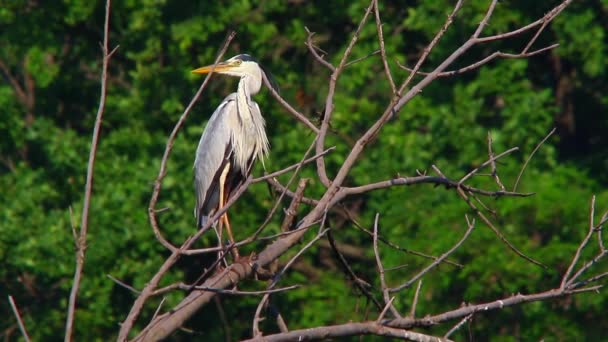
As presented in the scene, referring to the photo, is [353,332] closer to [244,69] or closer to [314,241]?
[314,241]

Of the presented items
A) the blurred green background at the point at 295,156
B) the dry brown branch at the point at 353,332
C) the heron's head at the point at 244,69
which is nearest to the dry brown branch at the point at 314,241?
the dry brown branch at the point at 353,332

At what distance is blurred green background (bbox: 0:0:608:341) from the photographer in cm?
859

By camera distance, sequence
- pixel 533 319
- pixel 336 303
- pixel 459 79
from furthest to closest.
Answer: pixel 459 79
pixel 336 303
pixel 533 319

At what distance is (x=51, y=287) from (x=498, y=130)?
11.8 feet

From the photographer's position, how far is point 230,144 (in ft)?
19.1

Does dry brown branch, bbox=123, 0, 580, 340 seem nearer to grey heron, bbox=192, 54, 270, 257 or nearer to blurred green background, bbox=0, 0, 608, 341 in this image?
grey heron, bbox=192, 54, 270, 257

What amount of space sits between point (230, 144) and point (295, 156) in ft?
10.6

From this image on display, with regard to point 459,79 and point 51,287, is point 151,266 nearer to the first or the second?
point 51,287

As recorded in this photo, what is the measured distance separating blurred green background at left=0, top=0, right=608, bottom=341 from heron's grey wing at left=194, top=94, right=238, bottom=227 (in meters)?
2.54

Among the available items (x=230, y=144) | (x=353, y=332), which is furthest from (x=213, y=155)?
(x=353, y=332)

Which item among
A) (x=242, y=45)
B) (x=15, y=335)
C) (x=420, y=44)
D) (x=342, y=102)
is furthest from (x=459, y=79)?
(x=15, y=335)

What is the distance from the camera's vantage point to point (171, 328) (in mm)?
3201

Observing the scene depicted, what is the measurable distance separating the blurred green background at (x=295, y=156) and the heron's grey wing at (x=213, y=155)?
2.54 metres

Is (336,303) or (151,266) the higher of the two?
(151,266)
